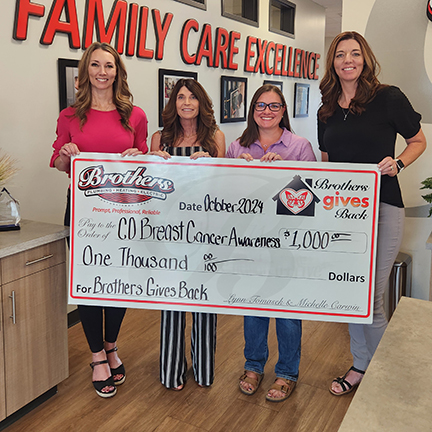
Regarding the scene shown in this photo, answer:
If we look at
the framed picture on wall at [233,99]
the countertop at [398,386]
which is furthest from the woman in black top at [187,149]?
the framed picture on wall at [233,99]

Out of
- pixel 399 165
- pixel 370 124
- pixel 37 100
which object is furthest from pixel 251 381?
pixel 37 100

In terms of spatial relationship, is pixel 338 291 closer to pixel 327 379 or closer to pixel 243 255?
pixel 243 255

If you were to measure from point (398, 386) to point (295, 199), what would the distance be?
1131mm

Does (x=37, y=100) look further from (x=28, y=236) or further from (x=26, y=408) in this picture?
(x=26, y=408)

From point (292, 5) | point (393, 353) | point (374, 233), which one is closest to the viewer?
point (393, 353)

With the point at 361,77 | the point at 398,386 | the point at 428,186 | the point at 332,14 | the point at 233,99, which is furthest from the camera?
the point at 332,14

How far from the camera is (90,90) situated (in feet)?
7.39

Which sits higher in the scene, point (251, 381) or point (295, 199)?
point (295, 199)

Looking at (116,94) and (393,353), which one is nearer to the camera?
(393,353)

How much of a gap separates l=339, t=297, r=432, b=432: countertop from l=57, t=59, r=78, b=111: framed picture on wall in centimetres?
234

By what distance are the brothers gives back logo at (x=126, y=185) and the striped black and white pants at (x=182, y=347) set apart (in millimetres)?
604

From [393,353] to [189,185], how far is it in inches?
47.6

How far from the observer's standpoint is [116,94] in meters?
2.27

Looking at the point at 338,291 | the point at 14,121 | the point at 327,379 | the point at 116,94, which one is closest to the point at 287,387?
the point at 327,379
